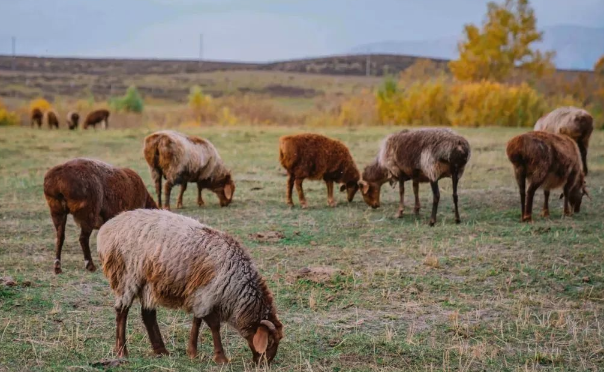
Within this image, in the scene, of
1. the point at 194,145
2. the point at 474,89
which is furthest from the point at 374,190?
the point at 474,89

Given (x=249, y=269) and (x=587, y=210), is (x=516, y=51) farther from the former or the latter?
(x=249, y=269)

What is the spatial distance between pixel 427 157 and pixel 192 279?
6438mm

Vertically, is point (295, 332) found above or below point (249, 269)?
below

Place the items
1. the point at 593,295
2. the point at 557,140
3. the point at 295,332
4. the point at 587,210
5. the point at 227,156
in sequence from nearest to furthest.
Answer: the point at 295,332
the point at 593,295
the point at 557,140
the point at 587,210
the point at 227,156

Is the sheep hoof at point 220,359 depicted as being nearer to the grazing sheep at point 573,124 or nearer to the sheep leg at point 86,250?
the sheep leg at point 86,250

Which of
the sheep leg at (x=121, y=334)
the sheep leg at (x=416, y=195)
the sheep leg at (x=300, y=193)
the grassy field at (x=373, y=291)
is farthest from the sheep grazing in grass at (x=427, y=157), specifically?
the sheep leg at (x=121, y=334)

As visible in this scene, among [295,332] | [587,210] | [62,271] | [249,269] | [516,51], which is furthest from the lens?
[516,51]

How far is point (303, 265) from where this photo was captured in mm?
9492

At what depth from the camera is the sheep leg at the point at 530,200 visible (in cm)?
1176

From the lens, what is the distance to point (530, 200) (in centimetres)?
1192

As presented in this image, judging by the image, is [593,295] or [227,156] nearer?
[593,295]

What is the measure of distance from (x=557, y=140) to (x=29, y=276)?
8.11 m

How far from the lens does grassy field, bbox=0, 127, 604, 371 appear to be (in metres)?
6.45

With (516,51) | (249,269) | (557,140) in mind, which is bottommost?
(249,269)
